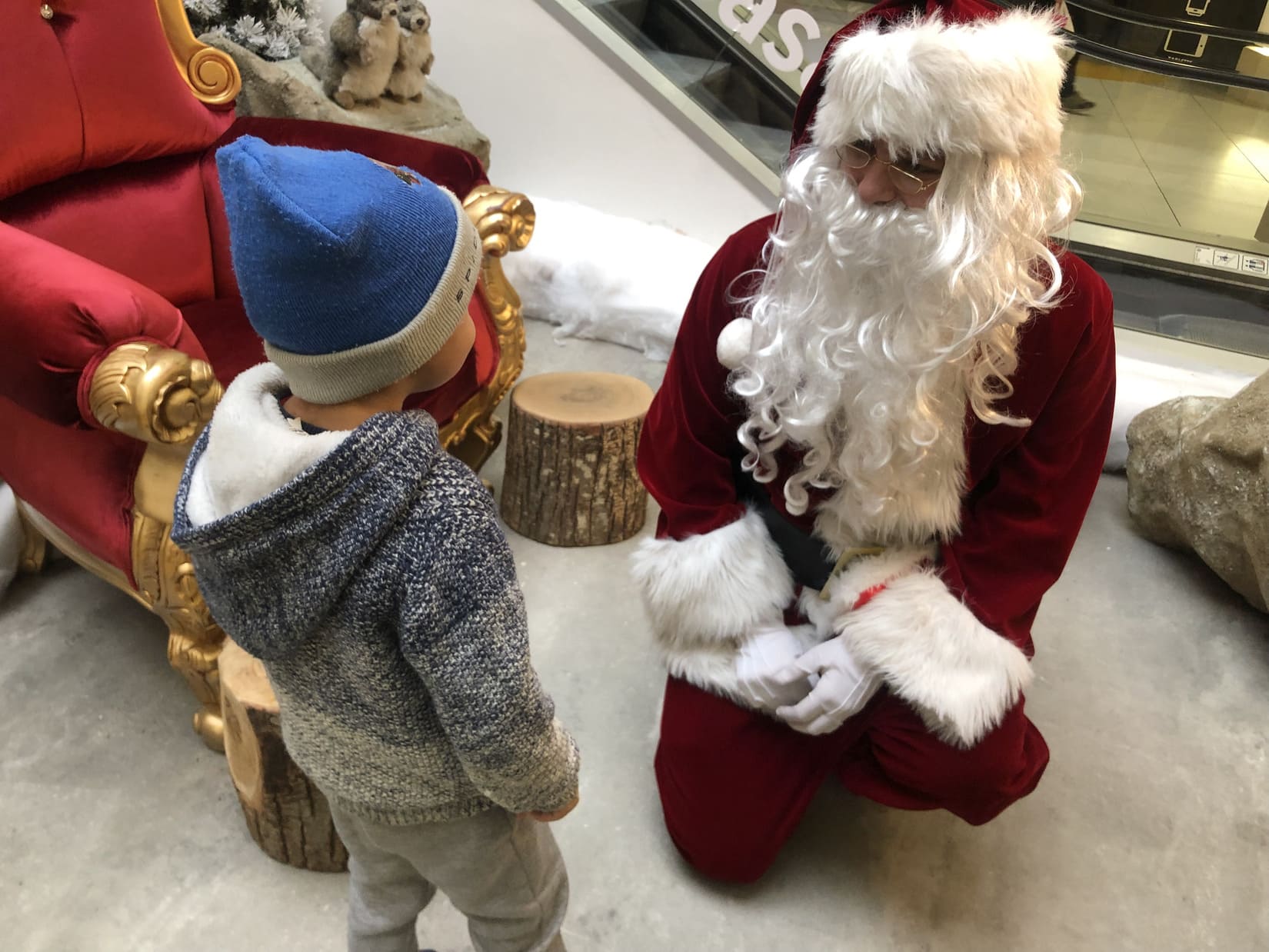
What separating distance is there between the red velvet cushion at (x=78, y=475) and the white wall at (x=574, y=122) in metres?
1.83

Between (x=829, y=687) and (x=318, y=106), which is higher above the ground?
(x=318, y=106)

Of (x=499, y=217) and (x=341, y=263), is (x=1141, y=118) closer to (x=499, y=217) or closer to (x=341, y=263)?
(x=499, y=217)

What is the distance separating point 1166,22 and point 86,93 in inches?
99.2

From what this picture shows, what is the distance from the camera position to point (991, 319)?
44.4 inches

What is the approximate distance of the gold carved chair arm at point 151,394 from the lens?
1305 mm

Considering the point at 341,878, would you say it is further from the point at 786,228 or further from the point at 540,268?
the point at 540,268

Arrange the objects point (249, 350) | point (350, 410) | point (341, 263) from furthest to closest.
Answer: point (249, 350), point (350, 410), point (341, 263)

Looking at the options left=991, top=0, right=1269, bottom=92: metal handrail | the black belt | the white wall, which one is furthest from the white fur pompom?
left=991, top=0, right=1269, bottom=92: metal handrail

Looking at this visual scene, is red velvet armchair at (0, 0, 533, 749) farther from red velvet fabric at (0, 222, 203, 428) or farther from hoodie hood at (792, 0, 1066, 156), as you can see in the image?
hoodie hood at (792, 0, 1066, 156)

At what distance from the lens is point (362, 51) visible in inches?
102

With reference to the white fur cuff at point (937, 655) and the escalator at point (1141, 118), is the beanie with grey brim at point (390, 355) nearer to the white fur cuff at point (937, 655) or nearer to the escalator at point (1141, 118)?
the white fur cuff at point (937, 655)

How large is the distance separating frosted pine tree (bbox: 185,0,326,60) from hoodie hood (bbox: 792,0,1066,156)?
6.93ft

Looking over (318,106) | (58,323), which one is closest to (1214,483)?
(58,323)

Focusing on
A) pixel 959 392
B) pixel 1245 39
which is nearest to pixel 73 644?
pixel 959 392
